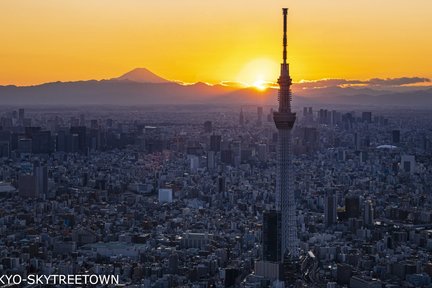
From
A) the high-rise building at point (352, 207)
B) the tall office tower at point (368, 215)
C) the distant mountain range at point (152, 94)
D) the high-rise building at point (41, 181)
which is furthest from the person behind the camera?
the distant mountain range at point (152, 94)

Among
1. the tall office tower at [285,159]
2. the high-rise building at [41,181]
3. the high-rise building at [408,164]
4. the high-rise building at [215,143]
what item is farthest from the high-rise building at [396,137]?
the tall office tower at [285,159]

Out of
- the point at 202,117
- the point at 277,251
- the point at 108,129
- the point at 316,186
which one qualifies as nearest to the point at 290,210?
the point at 277,251

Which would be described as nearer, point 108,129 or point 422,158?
point 422,158

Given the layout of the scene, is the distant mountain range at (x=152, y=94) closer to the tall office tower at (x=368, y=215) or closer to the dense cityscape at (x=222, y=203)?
the dense cityscape at (x=222, y=203)

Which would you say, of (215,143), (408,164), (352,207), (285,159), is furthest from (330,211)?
(215,143)

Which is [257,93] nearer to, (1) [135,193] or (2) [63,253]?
(1) [135,193]

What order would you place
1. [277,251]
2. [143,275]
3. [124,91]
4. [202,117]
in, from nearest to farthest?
[143,275] < [277,251] < [202,117] < [124,91]
